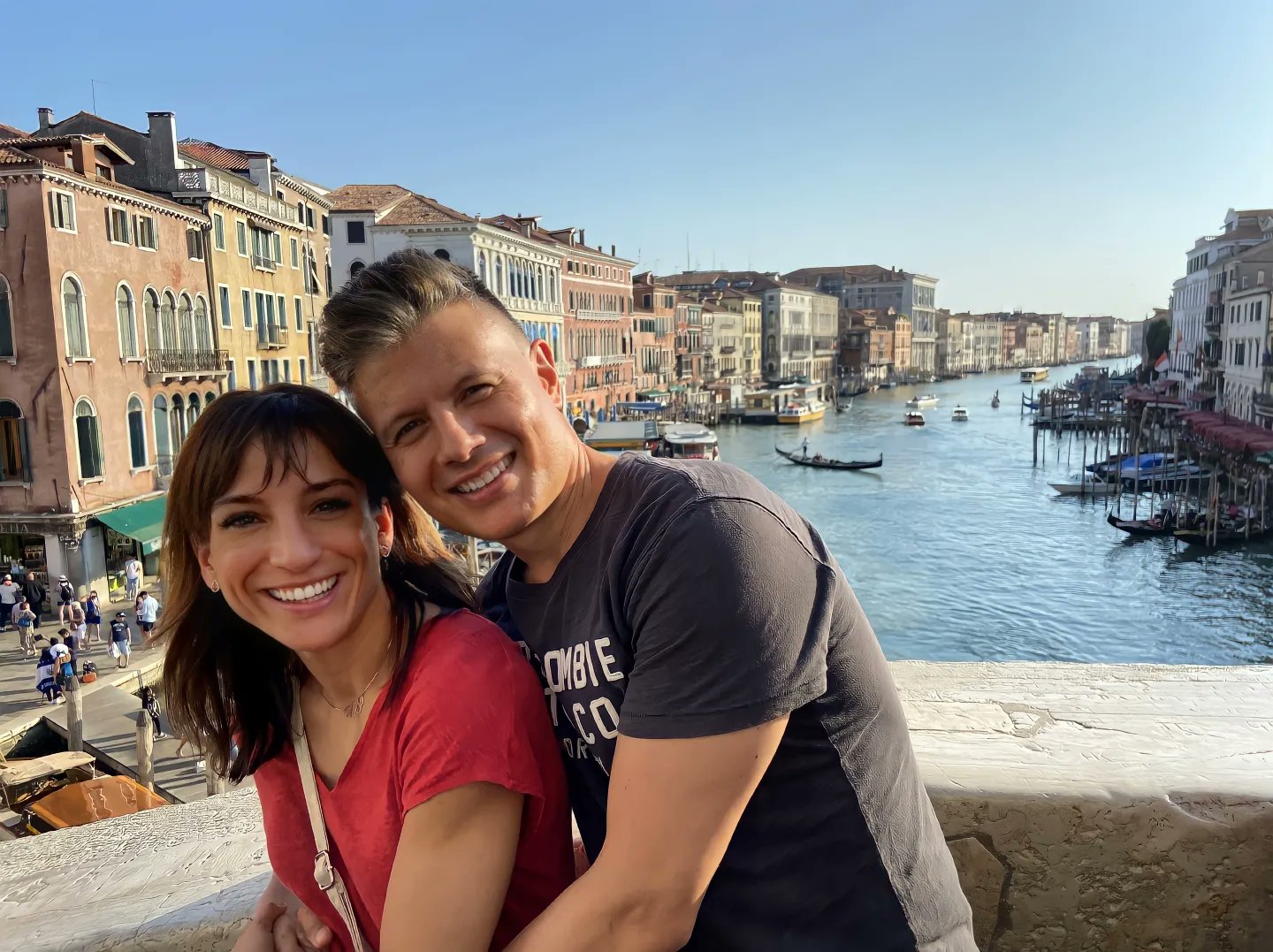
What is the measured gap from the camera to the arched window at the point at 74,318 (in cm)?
1278

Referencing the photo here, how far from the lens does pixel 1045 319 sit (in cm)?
12669

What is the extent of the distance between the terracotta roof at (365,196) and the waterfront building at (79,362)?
37.6ft

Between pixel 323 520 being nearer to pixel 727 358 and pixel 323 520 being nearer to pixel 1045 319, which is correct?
pixel 727 358

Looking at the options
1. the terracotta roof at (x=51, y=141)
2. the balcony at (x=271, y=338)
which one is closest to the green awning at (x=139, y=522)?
the terracotta roof at (x=51, y=141)

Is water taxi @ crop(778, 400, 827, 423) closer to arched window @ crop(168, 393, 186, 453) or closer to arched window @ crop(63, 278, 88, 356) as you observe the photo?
arched window @ crop(168, 393, 186, 453)

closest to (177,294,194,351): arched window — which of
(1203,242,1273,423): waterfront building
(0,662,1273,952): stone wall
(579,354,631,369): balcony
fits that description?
(0,662,1273,952): stone wall

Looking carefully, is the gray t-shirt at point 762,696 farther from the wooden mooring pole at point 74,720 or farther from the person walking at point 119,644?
the person walking at point 119,644

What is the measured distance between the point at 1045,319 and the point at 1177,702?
138m

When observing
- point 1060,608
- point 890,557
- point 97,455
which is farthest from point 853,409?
point 97,455

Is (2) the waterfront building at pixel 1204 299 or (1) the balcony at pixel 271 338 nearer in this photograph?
(1) the balcony at pixel 271 338

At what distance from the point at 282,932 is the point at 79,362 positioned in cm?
1400

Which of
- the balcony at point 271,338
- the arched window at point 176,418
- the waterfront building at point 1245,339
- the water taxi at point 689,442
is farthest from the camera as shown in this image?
the water taxi at point 689,442

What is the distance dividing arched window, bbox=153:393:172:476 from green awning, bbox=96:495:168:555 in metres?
1.10

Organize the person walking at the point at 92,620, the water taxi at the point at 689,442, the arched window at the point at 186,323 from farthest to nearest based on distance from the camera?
1. the water taxi at the point at 689,442
2. the arched window at the point at 186,323
3. the person walking at the point at 92,620
